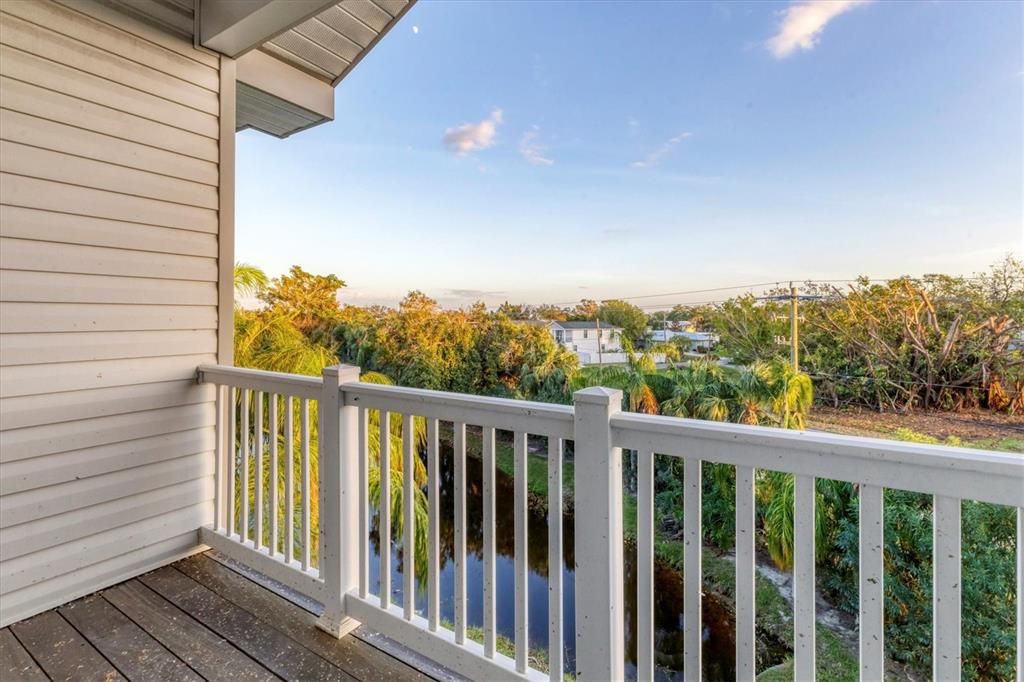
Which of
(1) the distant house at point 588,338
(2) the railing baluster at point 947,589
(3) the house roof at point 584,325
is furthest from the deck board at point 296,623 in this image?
(3) the house roof at point 584,325

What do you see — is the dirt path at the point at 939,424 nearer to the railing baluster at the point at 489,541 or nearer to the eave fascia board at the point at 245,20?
the railing baluster at the point at 489,541

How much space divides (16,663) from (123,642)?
12.3 inches

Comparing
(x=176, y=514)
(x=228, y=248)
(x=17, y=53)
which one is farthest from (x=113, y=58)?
(x=176, y=514)

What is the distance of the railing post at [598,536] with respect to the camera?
125 centimetres

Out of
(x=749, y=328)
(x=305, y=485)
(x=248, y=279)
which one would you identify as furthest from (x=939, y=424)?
(x=248, y=279)

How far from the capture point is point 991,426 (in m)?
3.62

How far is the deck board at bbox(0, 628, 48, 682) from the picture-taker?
5.36 feet

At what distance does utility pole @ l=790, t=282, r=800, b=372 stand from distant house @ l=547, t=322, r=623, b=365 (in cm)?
225

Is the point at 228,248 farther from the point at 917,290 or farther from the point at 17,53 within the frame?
the point at 917,290

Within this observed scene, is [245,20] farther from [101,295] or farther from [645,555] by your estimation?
[645,555]

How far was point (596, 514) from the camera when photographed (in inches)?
49.6

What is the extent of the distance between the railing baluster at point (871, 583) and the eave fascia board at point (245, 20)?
259 centimetres

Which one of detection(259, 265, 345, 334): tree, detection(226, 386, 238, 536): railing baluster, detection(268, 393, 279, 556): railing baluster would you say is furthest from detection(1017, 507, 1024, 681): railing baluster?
detection(259, 265, 345, 334): tree

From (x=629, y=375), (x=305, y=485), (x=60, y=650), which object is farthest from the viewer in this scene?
(x=629, y=375)
